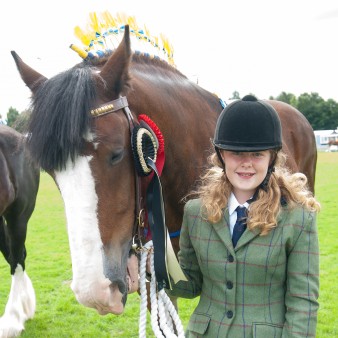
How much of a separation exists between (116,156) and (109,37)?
1038 mm

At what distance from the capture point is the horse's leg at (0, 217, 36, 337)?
4912mm

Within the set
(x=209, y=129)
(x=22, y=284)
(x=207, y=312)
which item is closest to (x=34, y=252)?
(x=22, y=284)

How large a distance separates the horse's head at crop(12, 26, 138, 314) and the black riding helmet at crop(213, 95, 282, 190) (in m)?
0.46

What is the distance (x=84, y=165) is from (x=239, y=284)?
2.81ft

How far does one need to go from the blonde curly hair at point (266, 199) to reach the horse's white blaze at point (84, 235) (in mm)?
529

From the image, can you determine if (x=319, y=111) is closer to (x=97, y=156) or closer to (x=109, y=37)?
(x=109, y=37)

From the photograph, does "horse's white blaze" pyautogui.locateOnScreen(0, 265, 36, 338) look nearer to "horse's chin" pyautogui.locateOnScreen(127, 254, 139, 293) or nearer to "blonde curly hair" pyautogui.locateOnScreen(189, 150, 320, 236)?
"horse's chin" pyautogui.locateOnScreen(127, 254, 139, 293)

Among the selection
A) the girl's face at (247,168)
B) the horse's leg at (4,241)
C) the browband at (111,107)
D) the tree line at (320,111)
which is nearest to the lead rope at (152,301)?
the girl's face at (247,168)

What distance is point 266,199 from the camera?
1.88 metres

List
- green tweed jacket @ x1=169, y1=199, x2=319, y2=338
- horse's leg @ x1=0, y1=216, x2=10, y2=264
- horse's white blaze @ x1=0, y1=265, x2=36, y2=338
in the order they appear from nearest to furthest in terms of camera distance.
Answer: green tweed jacket @ x1=169, y1=199, x2=319, y2=338 → horse's white blaze @ x1=0, y1=265, x2=36, y2=338 → horse's leg @ x1=0, y1=216, x2=10, y2=264

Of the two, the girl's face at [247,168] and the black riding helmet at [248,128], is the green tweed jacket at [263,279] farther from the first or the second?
the black riding helmet at [248,128]

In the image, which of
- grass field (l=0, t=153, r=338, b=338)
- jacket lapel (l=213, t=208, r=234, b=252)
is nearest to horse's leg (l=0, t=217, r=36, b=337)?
grass field (l=0, t=153, r=338, b=338)

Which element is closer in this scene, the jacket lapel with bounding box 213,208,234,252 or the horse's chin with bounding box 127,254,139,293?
the jacket lapel with bounding box 213,208,234,252

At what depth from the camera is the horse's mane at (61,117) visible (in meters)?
1.88
